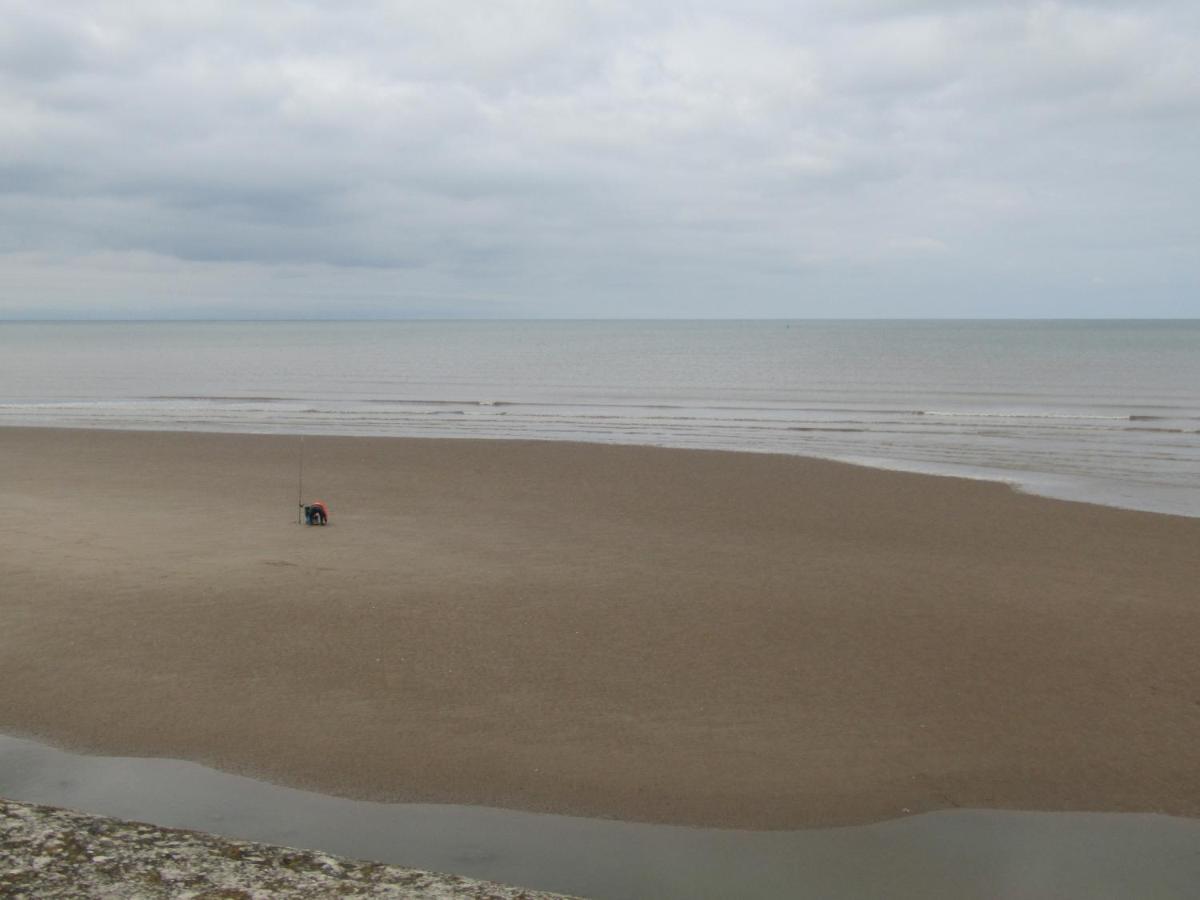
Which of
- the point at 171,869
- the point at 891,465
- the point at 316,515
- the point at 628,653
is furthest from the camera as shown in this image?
the point at 891,465

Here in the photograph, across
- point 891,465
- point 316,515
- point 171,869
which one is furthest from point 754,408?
point 171,869

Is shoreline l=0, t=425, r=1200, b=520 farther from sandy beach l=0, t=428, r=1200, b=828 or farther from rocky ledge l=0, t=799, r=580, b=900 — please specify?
rocky ledge l=0, t=799, r=580, b=900

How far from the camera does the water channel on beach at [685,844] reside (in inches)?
220

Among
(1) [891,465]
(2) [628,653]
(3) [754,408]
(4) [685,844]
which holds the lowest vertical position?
(4) [685,844]

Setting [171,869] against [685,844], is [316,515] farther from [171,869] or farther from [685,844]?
[171,869]

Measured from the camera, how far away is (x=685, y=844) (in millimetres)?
6047

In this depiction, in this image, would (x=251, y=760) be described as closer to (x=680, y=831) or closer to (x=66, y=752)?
(x=66, y=752)

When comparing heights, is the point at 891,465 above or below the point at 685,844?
above

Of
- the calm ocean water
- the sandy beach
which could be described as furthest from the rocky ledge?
the calm ocean water

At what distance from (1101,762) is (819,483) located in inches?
519

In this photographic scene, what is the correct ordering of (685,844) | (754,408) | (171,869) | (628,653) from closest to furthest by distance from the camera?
(171,869) < (685,844) < (628,653) < (754,408)

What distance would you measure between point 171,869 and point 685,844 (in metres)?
3.15

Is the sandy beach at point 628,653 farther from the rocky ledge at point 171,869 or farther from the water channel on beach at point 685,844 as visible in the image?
the rocky ledge at point 171,869

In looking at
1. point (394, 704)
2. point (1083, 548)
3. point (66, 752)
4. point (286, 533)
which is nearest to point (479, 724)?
point (394, 704)
